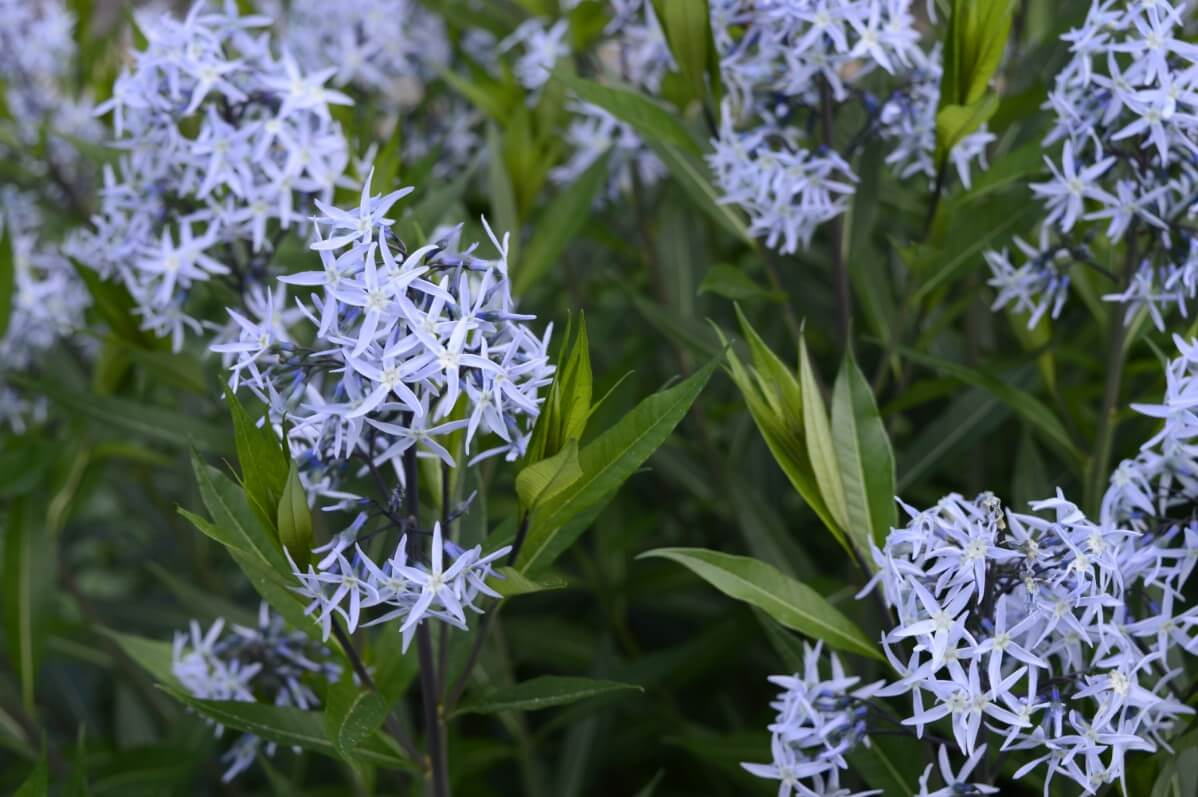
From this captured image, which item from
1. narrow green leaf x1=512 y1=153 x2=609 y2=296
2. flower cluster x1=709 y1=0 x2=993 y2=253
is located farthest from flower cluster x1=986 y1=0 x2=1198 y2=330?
narrow green leaf x1=512 y1=153 x2=609 y2=296

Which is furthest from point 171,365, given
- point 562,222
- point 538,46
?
point 538,46

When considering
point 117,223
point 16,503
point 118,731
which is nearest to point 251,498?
point 117,223

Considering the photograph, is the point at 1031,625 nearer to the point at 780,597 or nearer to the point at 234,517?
the point at 780,597

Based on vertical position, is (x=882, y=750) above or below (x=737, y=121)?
below

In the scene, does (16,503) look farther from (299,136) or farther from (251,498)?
(251,498)

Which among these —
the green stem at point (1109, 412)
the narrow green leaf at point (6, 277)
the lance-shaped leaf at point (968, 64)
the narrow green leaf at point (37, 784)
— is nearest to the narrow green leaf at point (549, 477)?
the narrow green leaf at point (37, 784)

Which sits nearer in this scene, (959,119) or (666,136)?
(959,119)

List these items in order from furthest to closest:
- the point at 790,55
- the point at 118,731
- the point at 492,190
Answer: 1. the point at 118,731
2. the point at 492,190
3. the point at 790,55
